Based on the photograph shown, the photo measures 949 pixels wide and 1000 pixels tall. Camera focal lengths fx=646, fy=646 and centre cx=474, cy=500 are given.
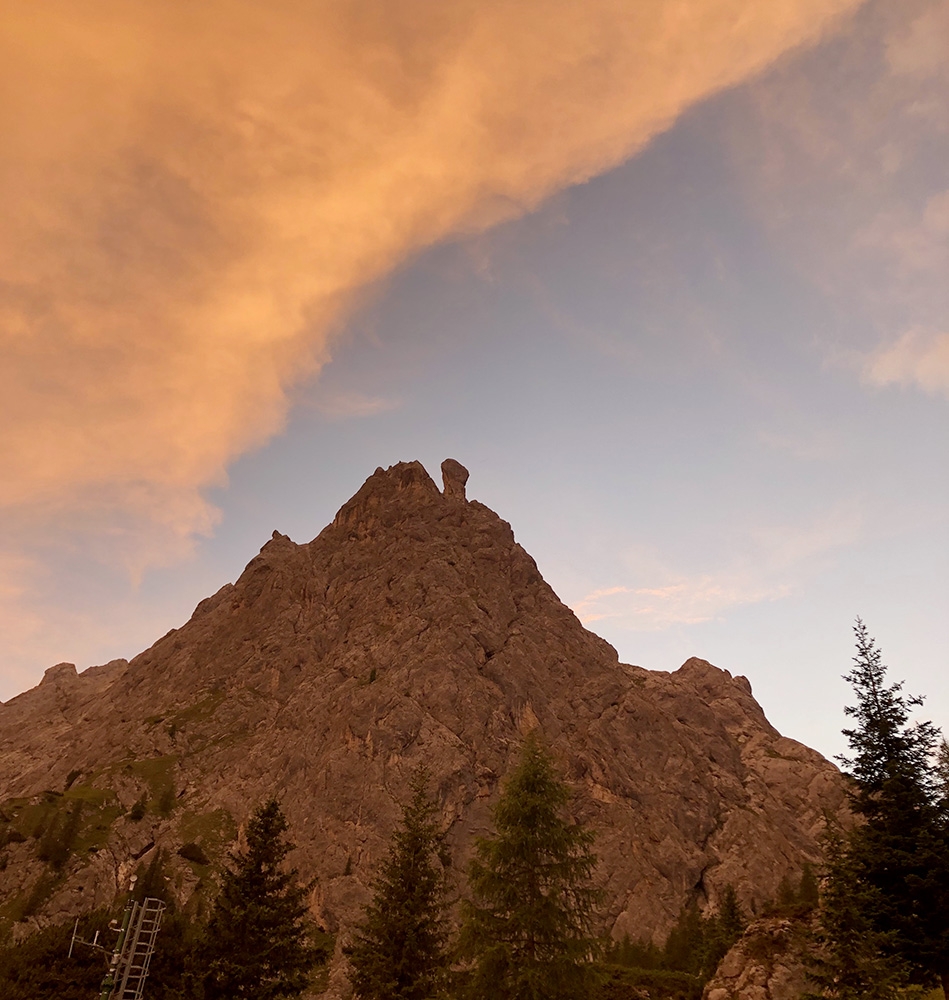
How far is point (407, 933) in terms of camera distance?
32.3 m

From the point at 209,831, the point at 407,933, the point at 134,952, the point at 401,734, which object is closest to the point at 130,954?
the point at 134,952

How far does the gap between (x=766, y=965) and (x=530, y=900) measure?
10.3 meters

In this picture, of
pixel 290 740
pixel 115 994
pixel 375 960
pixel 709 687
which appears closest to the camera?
pixel 115 994

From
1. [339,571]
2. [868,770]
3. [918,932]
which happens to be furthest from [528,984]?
[339,571]

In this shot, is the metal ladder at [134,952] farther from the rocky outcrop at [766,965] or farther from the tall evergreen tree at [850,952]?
the tall evergreen tree at [850,952]

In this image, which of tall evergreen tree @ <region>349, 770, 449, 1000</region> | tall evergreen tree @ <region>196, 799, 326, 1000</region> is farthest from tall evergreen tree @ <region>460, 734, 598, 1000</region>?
tall evergreen tree @ <region>196, 799, 326, 1000</region>

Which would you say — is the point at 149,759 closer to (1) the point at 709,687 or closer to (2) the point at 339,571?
(2) the point at 339,571

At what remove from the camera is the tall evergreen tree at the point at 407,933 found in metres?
31.1

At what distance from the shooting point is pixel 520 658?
15388 cm

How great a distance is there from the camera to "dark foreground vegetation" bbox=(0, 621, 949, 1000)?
22359 millimetres

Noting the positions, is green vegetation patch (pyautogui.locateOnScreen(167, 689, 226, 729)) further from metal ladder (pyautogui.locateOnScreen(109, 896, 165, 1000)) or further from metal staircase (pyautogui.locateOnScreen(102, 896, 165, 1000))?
metal staircase (pyautogui.locateOnScreen(102, 896, 165, 1000))

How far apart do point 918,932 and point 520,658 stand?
131m

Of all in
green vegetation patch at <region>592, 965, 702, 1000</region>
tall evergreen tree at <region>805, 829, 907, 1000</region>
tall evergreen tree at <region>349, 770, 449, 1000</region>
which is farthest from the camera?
green vegetation patch at <region>592, 965, 702, 1000</region>

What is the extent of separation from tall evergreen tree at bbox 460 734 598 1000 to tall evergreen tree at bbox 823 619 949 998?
923 cm
